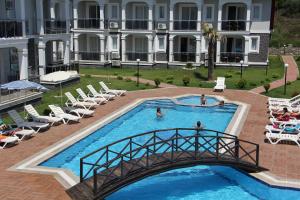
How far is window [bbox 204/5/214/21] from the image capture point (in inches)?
1671

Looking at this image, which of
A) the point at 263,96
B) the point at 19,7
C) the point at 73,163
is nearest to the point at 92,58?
the point at 19,7

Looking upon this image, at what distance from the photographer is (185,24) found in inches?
1674

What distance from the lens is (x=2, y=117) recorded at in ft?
70.3

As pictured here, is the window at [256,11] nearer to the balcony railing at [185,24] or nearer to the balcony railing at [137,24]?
the balcony railing at [185,24]

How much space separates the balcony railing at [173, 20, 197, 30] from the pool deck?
17201 mm

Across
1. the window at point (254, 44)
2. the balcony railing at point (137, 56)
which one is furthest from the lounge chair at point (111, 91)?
the window at point (254, 44)

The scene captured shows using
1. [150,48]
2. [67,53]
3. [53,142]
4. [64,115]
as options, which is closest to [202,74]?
[150,48]

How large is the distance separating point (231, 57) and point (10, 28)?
80.7ft

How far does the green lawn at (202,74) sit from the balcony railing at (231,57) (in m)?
1.25

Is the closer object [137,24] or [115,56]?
[137,24]

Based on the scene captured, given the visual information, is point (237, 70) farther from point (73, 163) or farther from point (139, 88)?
point (73, 163)

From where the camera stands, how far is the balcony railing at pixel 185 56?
42906mm

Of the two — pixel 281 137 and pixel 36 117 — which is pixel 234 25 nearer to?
pixel 281 137

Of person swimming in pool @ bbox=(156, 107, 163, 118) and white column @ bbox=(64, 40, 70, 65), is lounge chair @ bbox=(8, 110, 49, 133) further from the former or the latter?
white column @ bbox=(64, 40, 70, 65)
